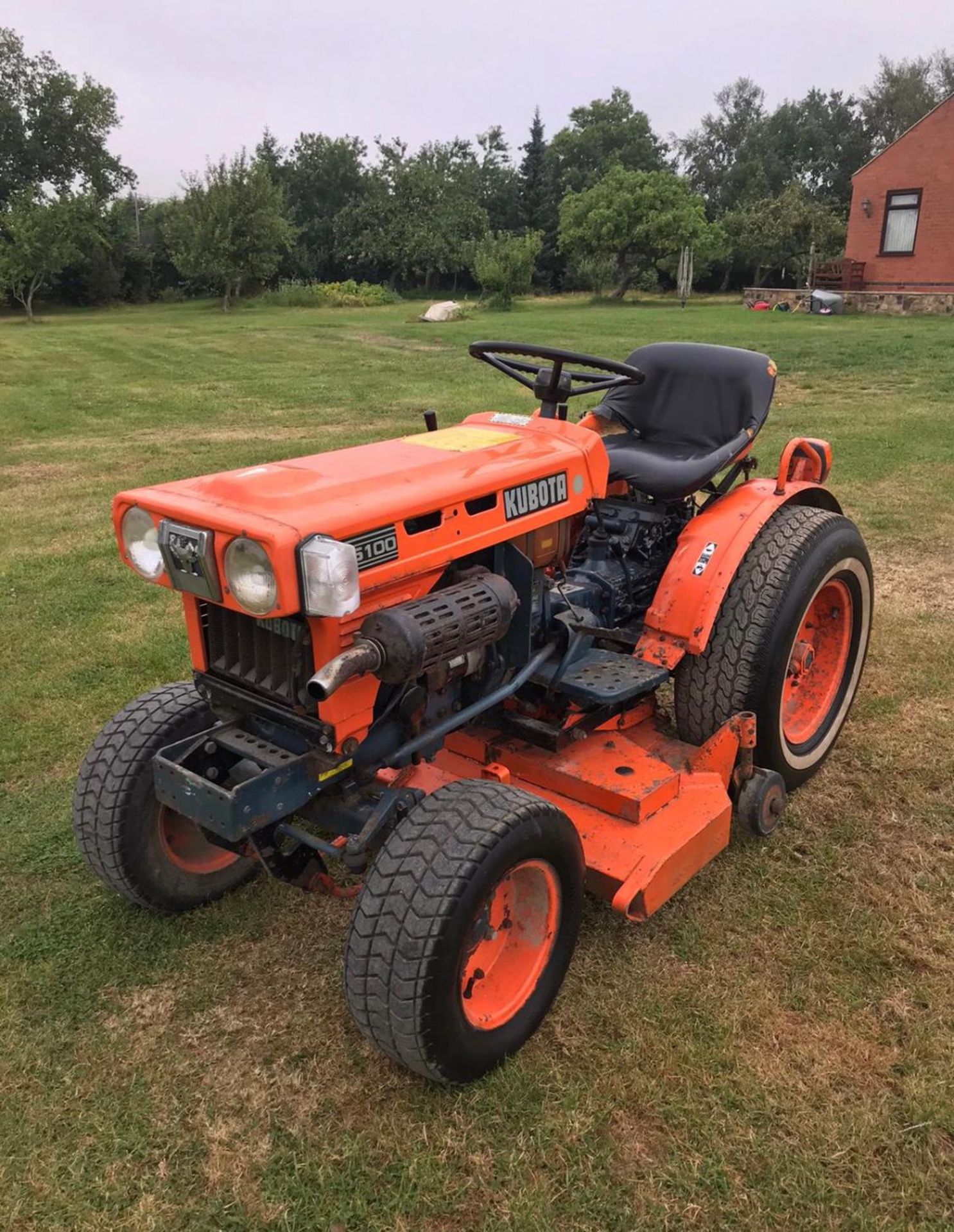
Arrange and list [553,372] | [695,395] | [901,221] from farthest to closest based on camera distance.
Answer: [901,221]
[695,395]
[553,372]

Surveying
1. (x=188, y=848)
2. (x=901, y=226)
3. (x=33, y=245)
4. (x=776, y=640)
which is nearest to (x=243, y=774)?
(x=188, y=848)

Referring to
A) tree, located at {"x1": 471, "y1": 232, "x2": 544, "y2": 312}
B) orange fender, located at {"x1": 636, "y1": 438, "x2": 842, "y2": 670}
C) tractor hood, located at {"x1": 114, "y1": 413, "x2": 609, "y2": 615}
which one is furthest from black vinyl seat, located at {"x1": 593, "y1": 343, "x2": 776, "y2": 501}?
tree, located at {"x1": 471, "y1": 232, "x2": 544, "y2": 312}

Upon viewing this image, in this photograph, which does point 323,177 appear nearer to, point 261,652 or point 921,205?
point 921,205

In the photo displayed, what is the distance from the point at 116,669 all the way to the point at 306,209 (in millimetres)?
43958

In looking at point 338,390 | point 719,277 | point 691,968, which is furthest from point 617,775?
point 719,277

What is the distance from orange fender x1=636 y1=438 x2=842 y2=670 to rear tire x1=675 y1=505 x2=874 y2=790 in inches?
2.8

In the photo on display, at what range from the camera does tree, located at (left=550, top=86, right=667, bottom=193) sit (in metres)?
51.6

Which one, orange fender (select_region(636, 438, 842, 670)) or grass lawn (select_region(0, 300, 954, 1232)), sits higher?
orange fender (select_region(636, 438, 842, 670))

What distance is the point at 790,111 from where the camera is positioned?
5312 centimetres

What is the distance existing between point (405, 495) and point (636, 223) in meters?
31.7

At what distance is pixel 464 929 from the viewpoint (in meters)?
2.11

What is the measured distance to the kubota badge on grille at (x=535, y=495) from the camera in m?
2.60

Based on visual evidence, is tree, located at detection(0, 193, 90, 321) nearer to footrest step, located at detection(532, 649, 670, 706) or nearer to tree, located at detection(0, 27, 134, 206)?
tree, located at detection(0, 27, 134, 206)

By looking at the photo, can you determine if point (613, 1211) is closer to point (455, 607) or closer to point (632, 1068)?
point (632, 1068)
